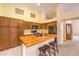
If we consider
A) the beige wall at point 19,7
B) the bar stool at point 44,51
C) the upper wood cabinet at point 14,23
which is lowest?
the bar stool at point 44,51

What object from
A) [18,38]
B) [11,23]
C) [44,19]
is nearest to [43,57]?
[18,38]

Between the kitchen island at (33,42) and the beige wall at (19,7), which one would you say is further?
the kitchen island at (33,42)

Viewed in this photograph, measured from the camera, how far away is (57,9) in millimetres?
2127

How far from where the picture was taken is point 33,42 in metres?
2.15

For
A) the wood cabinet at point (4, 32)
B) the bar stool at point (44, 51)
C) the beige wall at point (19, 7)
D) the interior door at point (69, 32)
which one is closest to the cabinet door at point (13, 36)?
the wood cabinet at point (4, 32)

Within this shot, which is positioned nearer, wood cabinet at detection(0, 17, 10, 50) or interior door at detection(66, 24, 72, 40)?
wood cabinet at detection(0, 17, 10, 50)

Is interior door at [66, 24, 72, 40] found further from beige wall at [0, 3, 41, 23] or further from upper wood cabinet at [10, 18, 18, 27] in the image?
upper wood cabinet at [10, 18, 18, 27]

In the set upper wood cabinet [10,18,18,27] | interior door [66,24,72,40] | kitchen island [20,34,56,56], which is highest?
upper wood cabinet [10,18,18,27]

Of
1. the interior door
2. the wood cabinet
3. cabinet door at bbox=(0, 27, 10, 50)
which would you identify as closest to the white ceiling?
the interior door

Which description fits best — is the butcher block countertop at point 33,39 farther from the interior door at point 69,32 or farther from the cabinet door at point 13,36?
the interior door at point 69,32

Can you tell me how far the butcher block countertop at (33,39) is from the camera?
210 centimetres

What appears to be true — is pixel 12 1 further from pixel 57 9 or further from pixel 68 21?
pixel 68 21

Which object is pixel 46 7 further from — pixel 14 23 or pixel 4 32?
pixel 4 32

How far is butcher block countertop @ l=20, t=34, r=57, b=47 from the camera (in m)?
2.10
